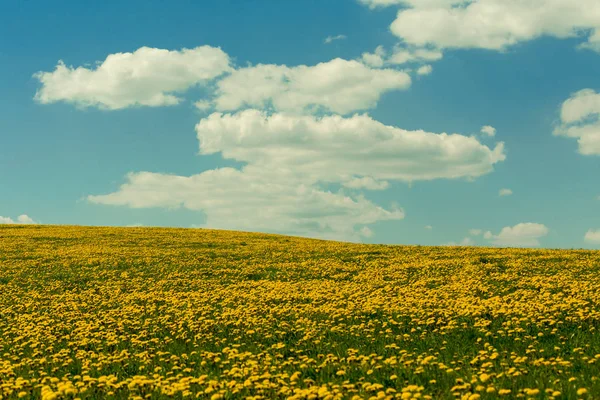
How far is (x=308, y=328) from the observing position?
16328 mm

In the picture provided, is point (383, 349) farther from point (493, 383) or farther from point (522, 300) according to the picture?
point (522, 300)

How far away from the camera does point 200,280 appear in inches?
1093

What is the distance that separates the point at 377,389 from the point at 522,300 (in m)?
10.7

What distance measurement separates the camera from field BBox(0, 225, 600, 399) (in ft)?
35.7

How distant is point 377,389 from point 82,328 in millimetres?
11759

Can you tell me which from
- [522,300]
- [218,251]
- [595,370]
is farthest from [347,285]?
[218,251]

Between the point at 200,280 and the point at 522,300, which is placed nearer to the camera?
the point at 522,300

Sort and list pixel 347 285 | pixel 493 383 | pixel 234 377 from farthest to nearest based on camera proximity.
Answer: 1. pixel 347 285
2. pixel 234 377
3. pixel 493 383

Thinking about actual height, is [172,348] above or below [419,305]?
below

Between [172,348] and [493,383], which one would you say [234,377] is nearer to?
[172,348]

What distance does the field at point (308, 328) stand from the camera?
35.7 feet

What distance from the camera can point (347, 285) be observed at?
24.5m

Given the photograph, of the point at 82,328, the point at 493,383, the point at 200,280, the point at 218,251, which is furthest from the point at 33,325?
the point at 218,251

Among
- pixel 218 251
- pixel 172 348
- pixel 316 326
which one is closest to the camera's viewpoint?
pixel 172 348
